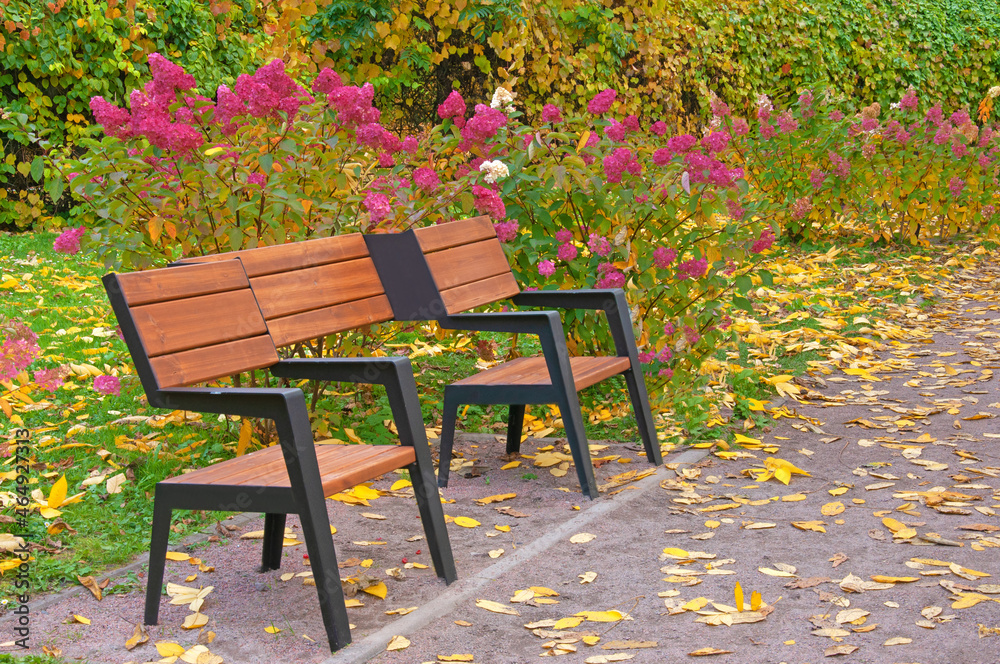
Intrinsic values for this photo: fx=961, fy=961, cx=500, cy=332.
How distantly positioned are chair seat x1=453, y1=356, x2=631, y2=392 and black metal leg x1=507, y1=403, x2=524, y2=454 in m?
0.20

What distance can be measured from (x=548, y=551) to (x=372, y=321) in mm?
1154

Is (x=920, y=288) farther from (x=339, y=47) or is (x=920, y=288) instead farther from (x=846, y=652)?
(x=846, y=652)

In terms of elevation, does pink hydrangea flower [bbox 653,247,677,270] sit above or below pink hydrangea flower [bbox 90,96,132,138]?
below

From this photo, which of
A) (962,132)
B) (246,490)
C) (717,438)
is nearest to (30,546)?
(246,490)

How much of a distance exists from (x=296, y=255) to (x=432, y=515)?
3.71 ft

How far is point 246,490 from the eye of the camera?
2553 mm

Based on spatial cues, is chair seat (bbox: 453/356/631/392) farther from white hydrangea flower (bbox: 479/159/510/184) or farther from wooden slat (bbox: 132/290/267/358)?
wooden slat (bbox: 132/290/267/358)

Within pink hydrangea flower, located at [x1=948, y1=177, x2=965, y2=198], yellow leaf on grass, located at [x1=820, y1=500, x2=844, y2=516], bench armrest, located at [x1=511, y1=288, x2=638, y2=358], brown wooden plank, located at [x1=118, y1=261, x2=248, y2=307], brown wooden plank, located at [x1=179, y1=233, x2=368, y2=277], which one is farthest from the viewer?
pink hydrangea flower, located at [x1=948, y1=177, x2=965, y2=198]

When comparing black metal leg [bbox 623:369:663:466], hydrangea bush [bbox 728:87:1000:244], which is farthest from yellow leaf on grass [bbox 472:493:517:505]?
hydrangea bush [bbox 728:87:1000:244]

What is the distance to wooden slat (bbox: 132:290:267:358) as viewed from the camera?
8.86 feet

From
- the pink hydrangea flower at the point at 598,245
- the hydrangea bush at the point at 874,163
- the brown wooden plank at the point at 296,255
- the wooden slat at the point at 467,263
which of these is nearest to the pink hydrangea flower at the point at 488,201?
the wooden slat at the point at 467,263

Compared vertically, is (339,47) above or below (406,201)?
above

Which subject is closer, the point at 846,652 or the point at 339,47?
the point at 846,652

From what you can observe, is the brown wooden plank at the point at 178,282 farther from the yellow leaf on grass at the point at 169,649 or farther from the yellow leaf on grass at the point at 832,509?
the yellow leaf on grass at the point at 832,509
